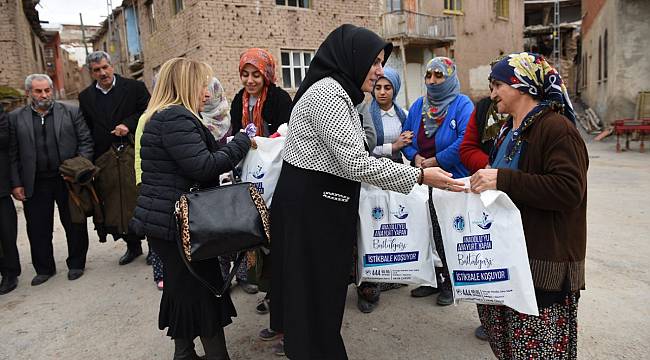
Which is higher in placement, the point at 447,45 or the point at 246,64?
the point at 447,45

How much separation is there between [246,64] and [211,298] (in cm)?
174

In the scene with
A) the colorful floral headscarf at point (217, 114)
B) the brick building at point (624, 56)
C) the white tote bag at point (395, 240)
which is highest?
the brick building at point (624, 56)

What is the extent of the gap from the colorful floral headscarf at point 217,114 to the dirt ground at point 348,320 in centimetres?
147

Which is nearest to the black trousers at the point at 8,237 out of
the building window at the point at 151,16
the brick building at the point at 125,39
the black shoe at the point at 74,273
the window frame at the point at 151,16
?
the black shoe at the point at 74,273

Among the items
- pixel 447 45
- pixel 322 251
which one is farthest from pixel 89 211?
pixel 447 45

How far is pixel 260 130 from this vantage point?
341 cm

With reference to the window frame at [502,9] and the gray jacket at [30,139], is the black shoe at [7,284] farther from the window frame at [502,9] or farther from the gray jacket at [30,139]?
the window frame at [502,9]

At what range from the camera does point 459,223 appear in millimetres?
2080

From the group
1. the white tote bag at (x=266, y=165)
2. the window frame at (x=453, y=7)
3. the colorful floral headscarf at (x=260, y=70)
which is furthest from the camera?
the window frame at (x=453, y=7)

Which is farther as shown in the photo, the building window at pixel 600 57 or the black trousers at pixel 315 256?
the building window at pixel 600 57

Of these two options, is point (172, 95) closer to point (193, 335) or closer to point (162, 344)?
point (193, 335)

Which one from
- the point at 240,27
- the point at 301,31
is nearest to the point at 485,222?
the point at 240,27

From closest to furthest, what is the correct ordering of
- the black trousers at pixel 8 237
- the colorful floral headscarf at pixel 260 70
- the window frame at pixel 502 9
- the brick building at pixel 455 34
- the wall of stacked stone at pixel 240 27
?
the colorful floral headscarf at pixel 260 70, the black trousers at pixel 8 237, the wall of stacked stone at pixel 240 27, the brick building at pixel 455 34, the window frame at pixel 502 9

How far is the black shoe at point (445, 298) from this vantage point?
3479mm
